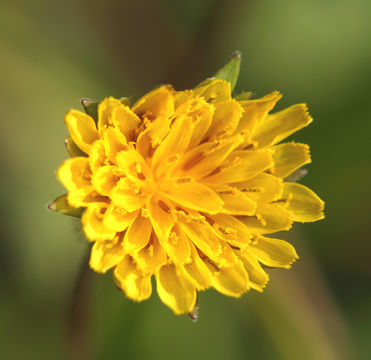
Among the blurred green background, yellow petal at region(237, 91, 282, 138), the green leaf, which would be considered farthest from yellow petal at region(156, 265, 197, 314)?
the blurred green background

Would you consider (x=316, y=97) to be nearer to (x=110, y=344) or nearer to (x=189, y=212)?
(x=189, y=212)

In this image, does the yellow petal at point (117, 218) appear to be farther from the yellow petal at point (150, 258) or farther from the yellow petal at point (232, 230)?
the yellow petal at point (232, 230)

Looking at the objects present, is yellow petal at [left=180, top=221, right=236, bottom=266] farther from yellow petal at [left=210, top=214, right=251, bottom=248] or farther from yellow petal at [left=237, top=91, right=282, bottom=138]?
yellow petal at [left=237, top=91, right=282, bottom=138]

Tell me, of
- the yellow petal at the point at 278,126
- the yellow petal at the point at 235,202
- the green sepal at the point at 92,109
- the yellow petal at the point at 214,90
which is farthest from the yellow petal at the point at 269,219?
the green sepal at the point at 92,109

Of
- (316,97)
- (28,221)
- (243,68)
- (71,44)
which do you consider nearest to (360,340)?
(316,97)

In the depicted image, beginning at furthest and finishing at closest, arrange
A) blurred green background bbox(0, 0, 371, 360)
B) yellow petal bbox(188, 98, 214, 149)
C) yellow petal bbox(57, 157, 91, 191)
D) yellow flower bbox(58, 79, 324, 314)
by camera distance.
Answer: blurred green background bbox(0, 0, 371, 360)
yellow petal bbox(188, 98, 214, 149)
yellow flower bbox(58, 79, 324, 314)
yellow petal bbox(57, 157, 91, 191)
